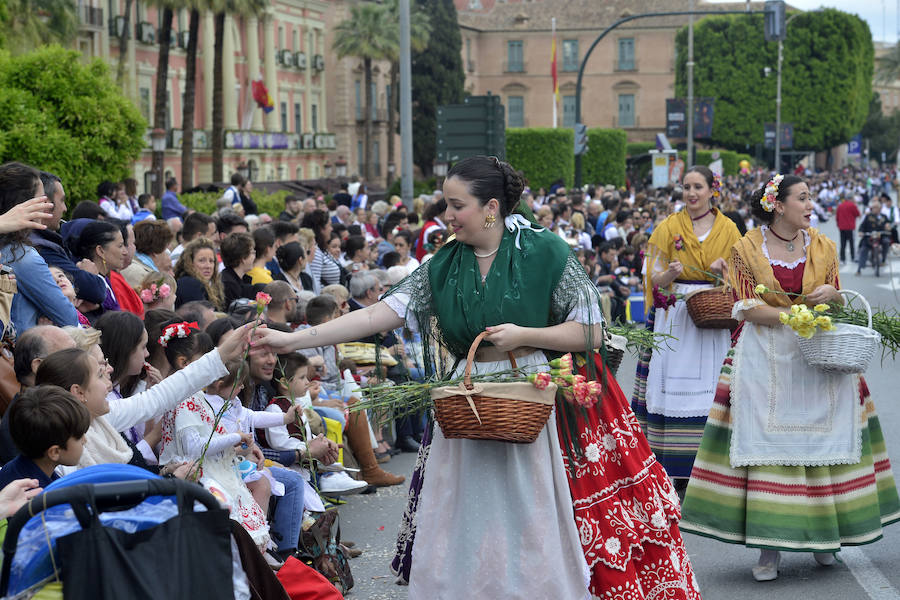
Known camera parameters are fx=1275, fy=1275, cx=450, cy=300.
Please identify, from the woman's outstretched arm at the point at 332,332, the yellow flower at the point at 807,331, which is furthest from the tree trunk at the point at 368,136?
the woman's outstretched arm at the point at 332,332

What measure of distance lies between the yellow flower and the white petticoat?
199cm

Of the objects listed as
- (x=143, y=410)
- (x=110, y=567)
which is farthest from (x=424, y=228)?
(x=110, y=567)

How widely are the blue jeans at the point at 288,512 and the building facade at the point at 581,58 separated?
91230mm

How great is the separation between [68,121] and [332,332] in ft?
46.7

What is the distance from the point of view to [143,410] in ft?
17.1

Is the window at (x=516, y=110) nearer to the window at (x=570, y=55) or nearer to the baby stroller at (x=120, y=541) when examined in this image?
the window at (x=570, y=55)

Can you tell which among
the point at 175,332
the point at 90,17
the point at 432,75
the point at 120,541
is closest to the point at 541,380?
the point at 120,541

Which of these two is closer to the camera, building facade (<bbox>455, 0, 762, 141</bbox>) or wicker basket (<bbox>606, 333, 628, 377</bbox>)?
wicker basket (<bbox>606, 333, 628, 377</bbox>)

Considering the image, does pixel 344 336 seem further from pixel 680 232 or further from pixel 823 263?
pixel 680 232

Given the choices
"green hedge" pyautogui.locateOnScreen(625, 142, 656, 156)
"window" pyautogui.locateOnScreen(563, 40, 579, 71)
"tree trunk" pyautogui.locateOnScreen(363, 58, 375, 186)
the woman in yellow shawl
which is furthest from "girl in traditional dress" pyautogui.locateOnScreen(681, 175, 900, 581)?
"window" pyautogui.locateOnScreen(563, 40, 579, 71)

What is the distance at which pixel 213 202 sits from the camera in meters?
22.4

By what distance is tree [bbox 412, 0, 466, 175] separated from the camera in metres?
69.6

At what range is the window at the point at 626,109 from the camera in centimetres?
9800

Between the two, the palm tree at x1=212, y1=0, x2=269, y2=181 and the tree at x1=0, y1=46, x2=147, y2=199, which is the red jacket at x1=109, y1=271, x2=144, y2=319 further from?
the palm tree at x1=212, y1=0, x2=269, y2=181
